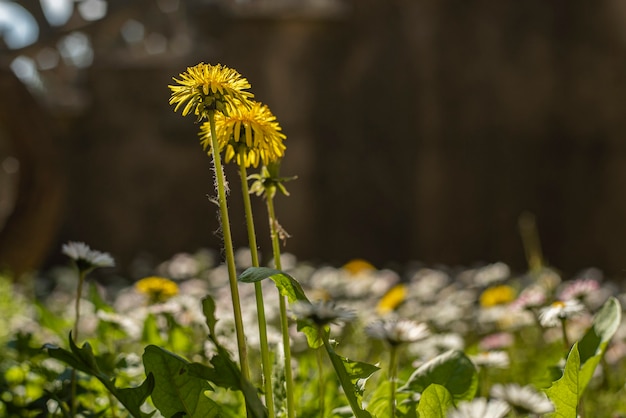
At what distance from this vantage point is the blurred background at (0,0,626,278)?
17.8 ft

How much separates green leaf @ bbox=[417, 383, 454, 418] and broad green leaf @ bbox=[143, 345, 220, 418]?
19 centimetres

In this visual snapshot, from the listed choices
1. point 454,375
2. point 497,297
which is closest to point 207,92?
point 454,375

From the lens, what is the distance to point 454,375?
912mm

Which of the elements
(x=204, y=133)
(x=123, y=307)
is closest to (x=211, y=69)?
(x=204, y=133)

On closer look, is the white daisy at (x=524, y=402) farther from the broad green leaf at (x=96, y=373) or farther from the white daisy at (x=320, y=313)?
the broad green leaf at (x=96, y=373)

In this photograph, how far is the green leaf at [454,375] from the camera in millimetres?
909

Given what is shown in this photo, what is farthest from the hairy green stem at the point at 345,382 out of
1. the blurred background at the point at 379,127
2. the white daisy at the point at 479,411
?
the blurred background at the point at 379,127

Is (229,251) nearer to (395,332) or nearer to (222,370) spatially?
(222,370)

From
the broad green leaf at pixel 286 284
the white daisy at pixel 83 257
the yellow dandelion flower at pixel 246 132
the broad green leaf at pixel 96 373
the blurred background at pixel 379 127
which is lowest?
the broad green leaf at pixel 96 373

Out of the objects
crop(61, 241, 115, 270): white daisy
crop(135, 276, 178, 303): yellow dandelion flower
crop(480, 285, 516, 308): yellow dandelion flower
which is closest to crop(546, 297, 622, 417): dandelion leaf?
crop(61, 241, 115, 270): white daisy

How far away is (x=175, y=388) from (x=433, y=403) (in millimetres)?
232

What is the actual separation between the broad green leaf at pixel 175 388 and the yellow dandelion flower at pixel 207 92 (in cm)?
23

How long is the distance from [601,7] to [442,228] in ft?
5.66

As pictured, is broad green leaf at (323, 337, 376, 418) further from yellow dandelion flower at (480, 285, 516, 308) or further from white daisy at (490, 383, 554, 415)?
yellow dandelion flower at (480, 285, 516, 308)
